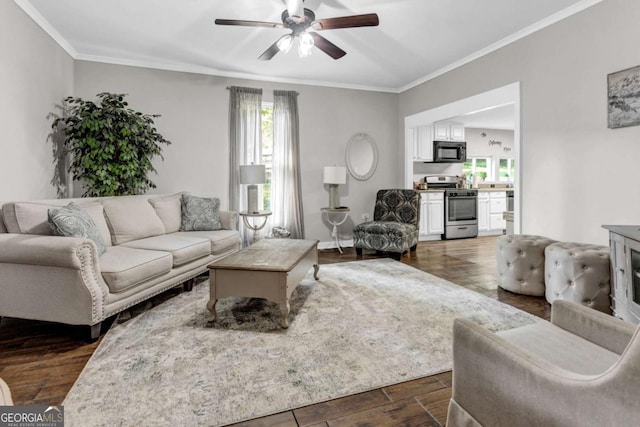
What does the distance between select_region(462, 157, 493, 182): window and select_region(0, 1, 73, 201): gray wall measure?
7.81 meters

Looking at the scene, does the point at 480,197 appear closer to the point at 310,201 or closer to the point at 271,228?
the point at 310,201

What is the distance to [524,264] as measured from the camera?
10.3ft

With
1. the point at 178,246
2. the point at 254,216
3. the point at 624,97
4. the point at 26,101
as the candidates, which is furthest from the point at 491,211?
the point at 26,101

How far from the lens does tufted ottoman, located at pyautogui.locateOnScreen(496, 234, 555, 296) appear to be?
122 inches

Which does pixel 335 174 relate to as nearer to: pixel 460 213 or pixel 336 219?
pixel 336 219

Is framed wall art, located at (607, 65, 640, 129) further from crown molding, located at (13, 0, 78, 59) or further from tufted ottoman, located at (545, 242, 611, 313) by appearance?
crown molding, located at (13, 0, 78, 59)

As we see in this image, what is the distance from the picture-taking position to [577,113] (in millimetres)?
3162

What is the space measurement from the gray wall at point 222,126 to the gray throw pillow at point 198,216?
747 mm

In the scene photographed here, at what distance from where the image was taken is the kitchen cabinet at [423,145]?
6.52m

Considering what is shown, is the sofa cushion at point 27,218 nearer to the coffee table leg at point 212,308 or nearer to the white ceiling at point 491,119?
the coffee table leg at point 212,308

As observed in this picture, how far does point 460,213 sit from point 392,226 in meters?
2.58

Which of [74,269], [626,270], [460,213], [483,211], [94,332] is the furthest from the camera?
[483,211]

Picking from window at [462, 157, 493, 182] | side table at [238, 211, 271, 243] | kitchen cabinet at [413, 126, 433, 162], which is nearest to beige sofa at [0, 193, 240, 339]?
side table at [238, 211, 271, 243]

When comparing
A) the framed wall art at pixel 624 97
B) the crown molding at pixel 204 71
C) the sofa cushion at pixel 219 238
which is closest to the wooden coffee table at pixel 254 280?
the sofa cushion at pixel 219 238
